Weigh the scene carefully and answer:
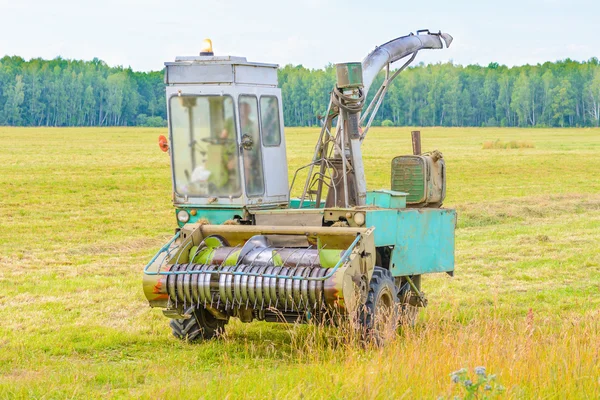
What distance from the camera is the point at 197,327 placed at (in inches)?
362

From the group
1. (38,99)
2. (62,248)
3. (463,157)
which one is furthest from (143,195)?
(38,99)

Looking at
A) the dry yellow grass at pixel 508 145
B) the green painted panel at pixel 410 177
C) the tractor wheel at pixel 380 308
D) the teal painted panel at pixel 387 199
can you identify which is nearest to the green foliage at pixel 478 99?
the dry yellow grass at pixel 508 145

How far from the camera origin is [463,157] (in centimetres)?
4450

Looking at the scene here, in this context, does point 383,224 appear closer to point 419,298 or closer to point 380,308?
point 380,308

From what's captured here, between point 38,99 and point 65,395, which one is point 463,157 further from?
point 38,99

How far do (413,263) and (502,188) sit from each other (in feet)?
63.9

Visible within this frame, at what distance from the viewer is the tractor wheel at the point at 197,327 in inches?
360

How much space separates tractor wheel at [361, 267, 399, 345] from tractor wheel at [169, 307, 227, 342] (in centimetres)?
157

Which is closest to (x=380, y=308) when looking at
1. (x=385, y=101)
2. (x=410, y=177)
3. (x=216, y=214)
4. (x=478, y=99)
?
(x=216, y=214)

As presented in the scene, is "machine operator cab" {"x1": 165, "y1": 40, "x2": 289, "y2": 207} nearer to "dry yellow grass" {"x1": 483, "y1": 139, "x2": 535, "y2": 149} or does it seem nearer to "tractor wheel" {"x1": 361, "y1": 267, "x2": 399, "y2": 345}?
"tractor wheel" {"x1": 361, "y1": 267, "x2": 399, "y2": 345}

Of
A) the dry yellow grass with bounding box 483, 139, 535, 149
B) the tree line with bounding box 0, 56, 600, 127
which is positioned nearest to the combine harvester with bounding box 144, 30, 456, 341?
the dry yellow grass with bounding box 483, 139, 535, 149

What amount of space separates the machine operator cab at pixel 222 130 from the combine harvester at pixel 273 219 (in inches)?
0.5

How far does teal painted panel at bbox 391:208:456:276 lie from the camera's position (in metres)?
9.42

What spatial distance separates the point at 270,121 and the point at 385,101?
115571mm
